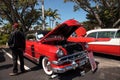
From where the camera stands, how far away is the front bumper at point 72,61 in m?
6.71

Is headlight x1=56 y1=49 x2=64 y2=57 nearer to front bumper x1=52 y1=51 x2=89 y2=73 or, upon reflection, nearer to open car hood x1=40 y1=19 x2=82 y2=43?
front bumper x1=52 y1=51 x2=89 y2=73

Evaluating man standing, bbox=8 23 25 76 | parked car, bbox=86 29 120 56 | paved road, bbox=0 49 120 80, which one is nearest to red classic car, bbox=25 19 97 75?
paved road, bbox=0 49 120 80

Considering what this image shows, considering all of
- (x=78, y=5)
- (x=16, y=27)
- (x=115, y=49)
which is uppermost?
(x=78, y=5)

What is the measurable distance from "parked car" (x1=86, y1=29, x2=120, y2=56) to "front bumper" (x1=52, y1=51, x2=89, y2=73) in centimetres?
177

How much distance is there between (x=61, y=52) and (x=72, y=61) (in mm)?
510

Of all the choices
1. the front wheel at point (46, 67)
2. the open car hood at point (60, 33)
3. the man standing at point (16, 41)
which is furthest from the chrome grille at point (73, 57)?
the man standing at point (16, 41)

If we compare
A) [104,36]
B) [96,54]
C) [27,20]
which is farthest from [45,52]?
[27,20]

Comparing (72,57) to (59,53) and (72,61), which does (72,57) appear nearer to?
(72,61)

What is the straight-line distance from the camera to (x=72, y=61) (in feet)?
23.0

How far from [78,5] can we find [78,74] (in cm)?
1588

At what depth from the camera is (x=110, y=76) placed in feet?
23.1

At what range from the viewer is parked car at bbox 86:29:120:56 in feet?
30.1

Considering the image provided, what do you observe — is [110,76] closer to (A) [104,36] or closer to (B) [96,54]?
(A) [104,36]

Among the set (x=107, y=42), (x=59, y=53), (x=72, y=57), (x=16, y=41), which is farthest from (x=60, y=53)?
(x=107, y=42)
